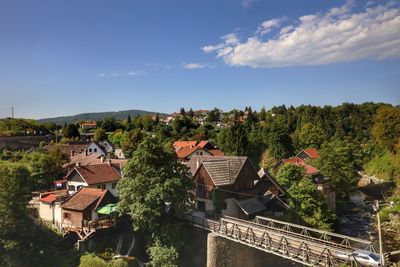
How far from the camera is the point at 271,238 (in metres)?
25.0

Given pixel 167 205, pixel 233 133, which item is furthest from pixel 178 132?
pixel 167 205

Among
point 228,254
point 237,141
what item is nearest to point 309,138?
point 237,141

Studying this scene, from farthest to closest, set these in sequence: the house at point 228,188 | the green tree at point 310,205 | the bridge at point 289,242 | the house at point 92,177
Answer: the house at point 92,177, the green tree at point 310,205, the house at point 228,188, the bridge at point 289,242

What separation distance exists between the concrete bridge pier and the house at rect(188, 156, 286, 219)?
5.17m

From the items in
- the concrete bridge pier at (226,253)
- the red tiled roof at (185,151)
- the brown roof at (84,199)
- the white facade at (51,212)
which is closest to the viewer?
the concrete bridge pier at (226,253)

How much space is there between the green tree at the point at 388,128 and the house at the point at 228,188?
3846cm

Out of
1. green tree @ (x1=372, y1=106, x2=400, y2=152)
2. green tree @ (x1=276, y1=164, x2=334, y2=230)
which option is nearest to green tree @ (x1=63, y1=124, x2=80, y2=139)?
green tree @ (x1=276, y1=164, x2=334, y2=230)

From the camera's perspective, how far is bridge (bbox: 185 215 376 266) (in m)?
21.3

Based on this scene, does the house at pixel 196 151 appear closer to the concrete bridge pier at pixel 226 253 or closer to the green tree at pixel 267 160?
the green tree at pixel 267 160

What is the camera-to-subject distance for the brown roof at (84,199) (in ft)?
107

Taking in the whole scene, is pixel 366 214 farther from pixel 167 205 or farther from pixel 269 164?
pixel 167 205

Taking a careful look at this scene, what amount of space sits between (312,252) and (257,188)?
652 inches

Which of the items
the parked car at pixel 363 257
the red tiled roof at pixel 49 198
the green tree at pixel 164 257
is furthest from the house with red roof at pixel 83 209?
the parked car at pixel 363 257

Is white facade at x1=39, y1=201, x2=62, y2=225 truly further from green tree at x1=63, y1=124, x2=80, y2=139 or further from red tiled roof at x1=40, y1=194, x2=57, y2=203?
green tree at x1=63, y1=124, x2=80, y2=139
